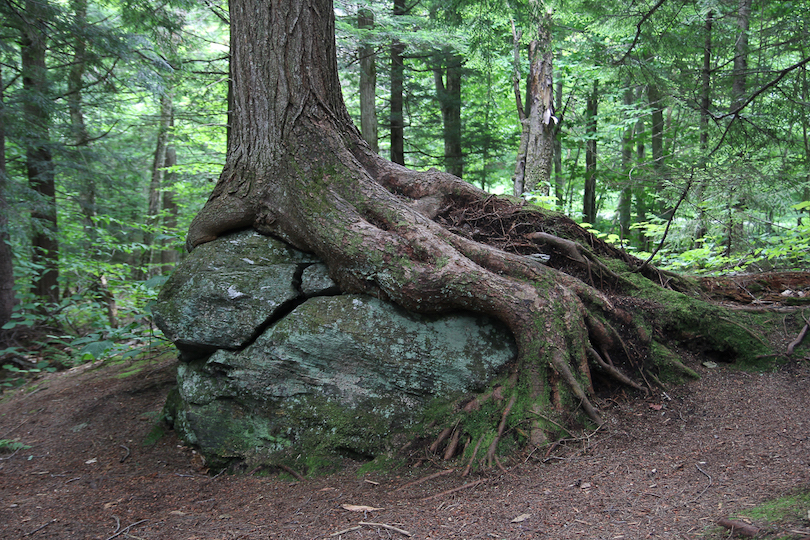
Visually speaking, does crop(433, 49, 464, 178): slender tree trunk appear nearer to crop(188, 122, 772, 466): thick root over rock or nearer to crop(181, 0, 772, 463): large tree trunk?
crop(181, 0, 772, 463): large tree trunk

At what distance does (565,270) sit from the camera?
176 inches

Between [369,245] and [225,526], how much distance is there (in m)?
2.25

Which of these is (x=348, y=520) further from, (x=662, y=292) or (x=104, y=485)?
(x=662, y=292)

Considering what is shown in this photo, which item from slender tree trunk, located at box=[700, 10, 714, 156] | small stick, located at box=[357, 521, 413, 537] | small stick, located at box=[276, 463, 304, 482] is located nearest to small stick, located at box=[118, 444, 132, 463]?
small stick, located at box=[276, 463, 304, 482]

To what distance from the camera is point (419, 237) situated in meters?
3.90

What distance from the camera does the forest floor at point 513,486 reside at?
236 centimetres

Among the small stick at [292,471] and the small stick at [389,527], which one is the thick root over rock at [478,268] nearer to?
the small stick at [389,527]

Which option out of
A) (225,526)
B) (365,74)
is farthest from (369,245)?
(365,74)

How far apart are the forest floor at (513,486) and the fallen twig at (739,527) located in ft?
0.11

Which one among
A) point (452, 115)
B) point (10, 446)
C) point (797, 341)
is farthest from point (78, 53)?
point (797, 341)

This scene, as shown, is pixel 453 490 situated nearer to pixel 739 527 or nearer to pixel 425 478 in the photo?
pixel 425 478

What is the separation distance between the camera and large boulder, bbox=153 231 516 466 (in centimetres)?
362

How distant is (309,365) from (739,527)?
9.42 ft

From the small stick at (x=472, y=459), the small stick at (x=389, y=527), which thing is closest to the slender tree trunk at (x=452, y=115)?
the small stick at (x=472, y=459)
